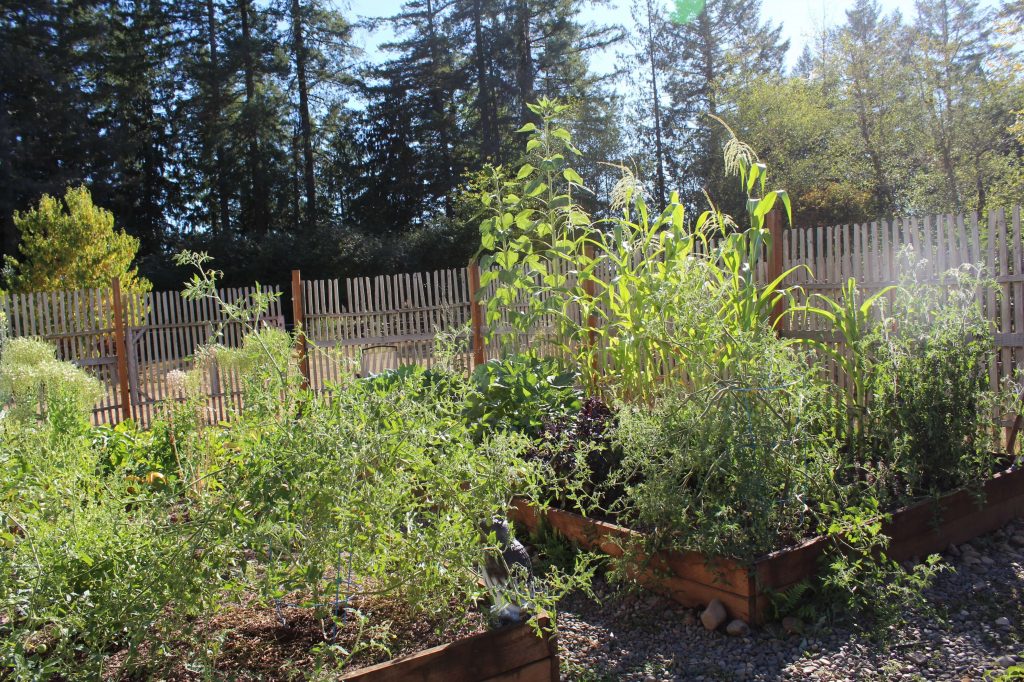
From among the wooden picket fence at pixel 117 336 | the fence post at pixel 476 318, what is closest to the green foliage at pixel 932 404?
the fence post at pixel 476 318

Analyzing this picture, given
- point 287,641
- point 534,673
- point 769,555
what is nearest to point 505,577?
point 534,673

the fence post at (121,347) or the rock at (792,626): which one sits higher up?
the fence post at (121,347)

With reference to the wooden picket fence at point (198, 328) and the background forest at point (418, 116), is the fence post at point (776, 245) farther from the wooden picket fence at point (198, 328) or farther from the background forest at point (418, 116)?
the background forest at point (418, 116)

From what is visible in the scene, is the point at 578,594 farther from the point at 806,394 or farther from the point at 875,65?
the point at 875,65

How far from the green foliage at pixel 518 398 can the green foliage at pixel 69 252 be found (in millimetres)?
11856

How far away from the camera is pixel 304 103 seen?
25.6 meters

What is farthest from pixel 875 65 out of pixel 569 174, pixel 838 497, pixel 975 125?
pixel 838 497

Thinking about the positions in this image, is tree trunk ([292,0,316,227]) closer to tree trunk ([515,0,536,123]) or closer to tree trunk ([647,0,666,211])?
Answer: tree trunk ([515,0,536,123])

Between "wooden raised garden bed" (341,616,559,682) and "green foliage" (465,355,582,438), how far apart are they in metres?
1.63

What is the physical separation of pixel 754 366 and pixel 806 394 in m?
0.22

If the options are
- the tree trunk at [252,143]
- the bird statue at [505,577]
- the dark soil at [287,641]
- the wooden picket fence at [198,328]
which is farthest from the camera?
the tree trunk at [252,143]

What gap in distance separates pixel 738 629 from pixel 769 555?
28cm

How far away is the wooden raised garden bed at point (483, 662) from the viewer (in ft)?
5.86

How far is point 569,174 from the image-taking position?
4840 mm
